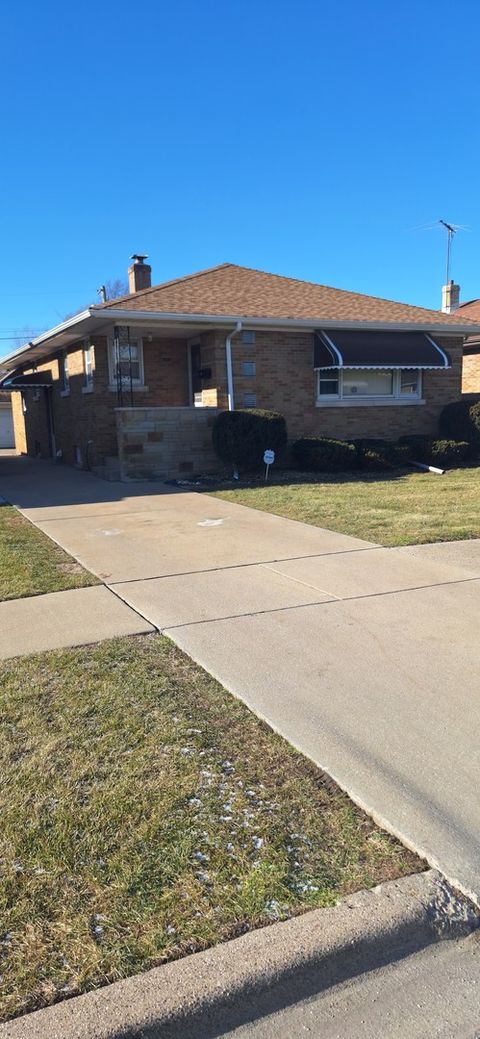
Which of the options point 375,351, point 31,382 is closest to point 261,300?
point 375,351

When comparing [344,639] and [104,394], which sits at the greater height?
[104,394]

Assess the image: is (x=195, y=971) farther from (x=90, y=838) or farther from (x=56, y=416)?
(x=56, y=416)

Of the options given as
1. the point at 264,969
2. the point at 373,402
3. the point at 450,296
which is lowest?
the point at 264,969

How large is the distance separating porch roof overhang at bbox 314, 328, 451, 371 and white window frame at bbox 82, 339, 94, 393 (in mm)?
5233

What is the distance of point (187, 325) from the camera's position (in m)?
15.3

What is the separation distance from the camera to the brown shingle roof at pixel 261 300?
15.4m

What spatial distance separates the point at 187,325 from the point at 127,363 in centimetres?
205

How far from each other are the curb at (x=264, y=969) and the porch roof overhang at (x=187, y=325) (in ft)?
43.1

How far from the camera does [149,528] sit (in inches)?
366

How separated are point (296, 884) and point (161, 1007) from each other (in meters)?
0.62

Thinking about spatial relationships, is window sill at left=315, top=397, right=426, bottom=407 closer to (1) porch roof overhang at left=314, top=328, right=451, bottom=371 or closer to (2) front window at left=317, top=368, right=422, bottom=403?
(2) front window at left=317, top=368, right=422, bottom=403

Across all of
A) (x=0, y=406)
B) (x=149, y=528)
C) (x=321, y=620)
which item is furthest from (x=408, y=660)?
(x=0, y=406)

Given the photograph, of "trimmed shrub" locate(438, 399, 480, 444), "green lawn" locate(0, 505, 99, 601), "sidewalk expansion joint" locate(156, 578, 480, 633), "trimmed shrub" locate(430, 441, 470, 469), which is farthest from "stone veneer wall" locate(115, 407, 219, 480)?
"sidewalk expansion joint" locate(156, 578, 480, 633)

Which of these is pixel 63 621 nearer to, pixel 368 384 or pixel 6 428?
pixel 368 384
